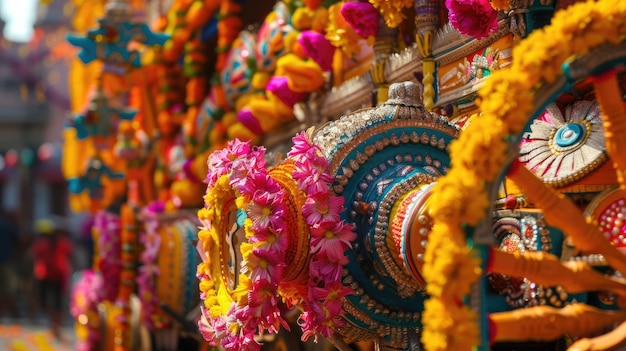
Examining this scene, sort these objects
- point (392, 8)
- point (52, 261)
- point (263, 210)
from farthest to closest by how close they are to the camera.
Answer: point (52, 261)
point (392, 8)
point (263, 210)

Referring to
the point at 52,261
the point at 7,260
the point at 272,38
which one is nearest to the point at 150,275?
the point at 272,38

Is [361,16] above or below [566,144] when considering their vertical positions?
above

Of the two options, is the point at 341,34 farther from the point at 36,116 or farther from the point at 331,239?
the point at 36,116

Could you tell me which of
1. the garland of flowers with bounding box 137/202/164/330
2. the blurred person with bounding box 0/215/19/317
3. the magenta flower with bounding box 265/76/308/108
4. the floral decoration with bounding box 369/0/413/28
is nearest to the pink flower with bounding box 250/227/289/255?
the floral decoration with bounding box 369/0/413/28

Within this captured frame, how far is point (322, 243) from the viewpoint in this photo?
2145 mm

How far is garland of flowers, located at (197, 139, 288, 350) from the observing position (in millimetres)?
2129

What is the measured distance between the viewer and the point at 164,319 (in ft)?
14.1

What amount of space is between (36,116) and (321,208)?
1451 cm

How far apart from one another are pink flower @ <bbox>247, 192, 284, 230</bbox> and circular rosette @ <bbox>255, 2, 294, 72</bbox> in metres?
1.71

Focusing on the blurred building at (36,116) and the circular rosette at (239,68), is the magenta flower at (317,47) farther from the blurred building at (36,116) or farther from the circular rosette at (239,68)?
the blurred building at (36,116)

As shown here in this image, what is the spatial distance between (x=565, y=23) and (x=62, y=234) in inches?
418

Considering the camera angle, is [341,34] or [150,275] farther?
[150,275]

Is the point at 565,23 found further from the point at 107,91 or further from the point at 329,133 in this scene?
the point at 107,91

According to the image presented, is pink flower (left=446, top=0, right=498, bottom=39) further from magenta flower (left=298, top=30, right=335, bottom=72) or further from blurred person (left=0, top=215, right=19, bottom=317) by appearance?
blurred person (left=0, top=215, right=19, bottom=317)
